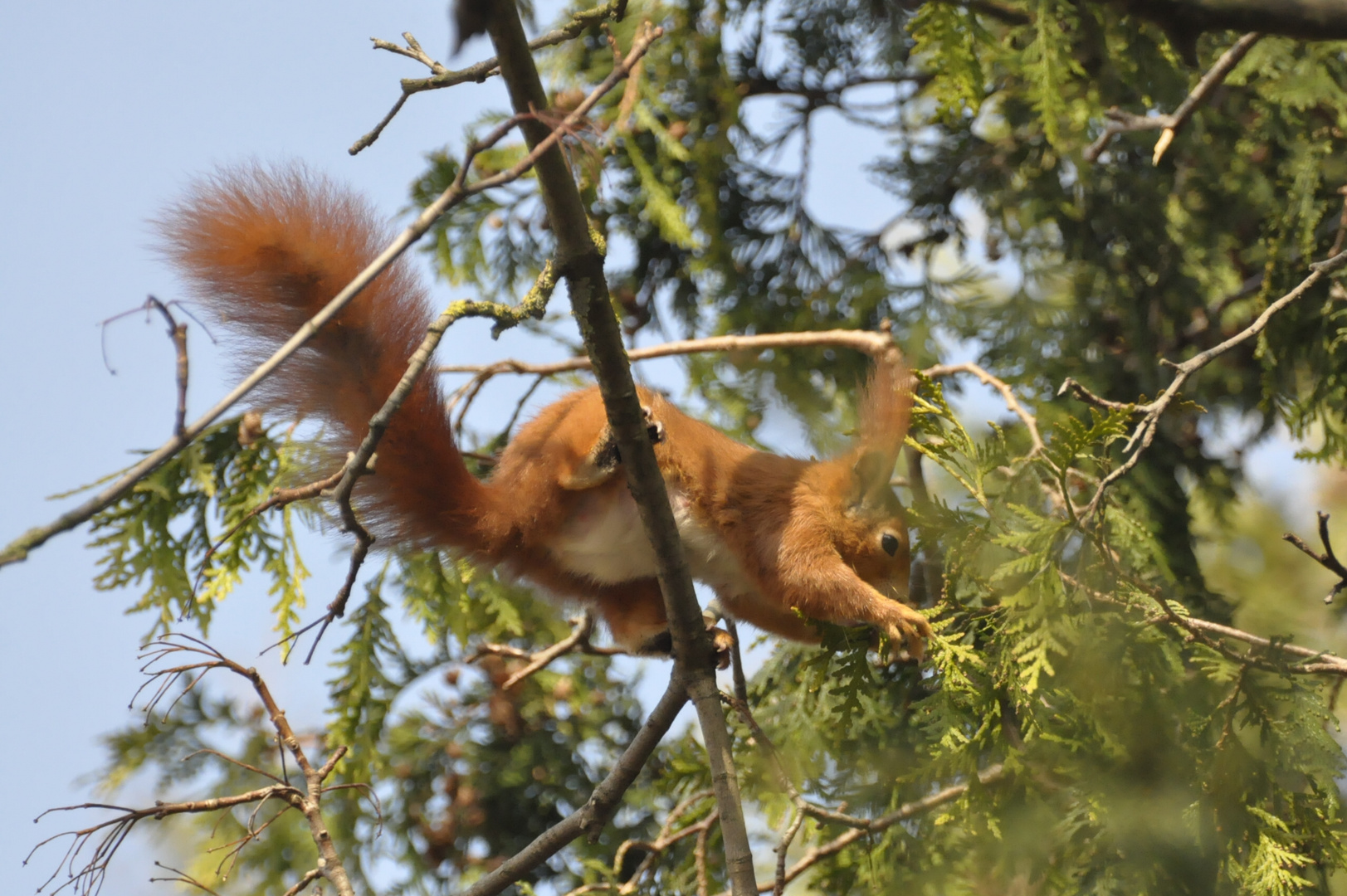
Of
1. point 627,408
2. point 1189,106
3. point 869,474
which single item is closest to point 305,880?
point 627,408

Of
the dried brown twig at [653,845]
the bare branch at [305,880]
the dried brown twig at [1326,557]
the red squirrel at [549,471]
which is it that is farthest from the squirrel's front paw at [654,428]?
the dried brown twig at [1326,557]

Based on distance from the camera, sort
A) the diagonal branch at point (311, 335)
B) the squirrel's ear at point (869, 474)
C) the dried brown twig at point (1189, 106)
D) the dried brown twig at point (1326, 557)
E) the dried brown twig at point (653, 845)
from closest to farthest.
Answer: the diagonal branch at point (311, 335) → the dried brown twig at point (1326, 557) → the dried brown twig at point (1189, 106) → the dried brown twig at point (653, 845) → the squirrel's ear at point (869, 474)

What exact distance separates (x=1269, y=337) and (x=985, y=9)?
96 centimetres

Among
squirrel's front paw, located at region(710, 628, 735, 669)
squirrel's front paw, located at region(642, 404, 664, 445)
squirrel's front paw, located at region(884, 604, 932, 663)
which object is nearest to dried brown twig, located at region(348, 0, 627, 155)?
squirrel's front paw, located at region(642, 404, 664, 445)

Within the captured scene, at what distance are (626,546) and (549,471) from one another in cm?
23

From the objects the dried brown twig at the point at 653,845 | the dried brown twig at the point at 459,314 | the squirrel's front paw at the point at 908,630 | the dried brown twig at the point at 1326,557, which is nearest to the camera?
the dried brown twig at the point at 459,314

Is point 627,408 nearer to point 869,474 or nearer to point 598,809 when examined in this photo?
point 598,809

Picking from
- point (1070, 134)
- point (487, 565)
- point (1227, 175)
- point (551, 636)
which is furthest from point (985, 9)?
point (551, 636)

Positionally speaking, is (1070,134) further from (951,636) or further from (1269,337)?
(951,636)

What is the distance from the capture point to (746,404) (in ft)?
10.1

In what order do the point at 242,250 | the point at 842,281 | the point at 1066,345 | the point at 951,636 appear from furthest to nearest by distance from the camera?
1. the point at 842,281
2. the point at 1066,345
3. the point at 951,636
4. the point at 242,250

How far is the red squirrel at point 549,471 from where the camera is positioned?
169cm

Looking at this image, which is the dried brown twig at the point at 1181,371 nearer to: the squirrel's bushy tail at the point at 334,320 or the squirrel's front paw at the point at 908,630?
the squirrel's front paw at the point at 908,630

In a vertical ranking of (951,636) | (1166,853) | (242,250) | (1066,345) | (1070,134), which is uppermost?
(1070,134)
